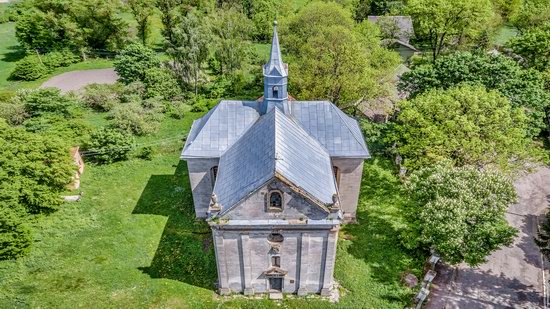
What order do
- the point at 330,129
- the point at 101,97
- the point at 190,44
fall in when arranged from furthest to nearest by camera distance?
the point at 101,97
the point at 190,44
the point at 330,129

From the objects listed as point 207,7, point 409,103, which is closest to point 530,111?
point 409,103

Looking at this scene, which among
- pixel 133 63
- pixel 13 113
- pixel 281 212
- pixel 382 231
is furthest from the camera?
pixel 133 63

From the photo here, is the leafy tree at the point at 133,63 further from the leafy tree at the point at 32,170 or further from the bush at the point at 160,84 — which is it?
the leafy tree at the point at 32,170

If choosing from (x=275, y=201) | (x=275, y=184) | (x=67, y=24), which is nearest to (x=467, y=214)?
(x=275, y=201)

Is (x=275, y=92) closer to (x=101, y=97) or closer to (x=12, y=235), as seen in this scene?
(x=12, y=235)

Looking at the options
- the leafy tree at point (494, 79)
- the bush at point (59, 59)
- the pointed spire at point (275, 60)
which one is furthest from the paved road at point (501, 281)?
the bush at point (59, 59)

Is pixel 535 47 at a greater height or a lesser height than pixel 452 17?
lesser

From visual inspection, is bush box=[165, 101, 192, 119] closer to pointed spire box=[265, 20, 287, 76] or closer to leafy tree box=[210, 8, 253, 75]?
leafy tree box=[210, 8, 253, 75]
